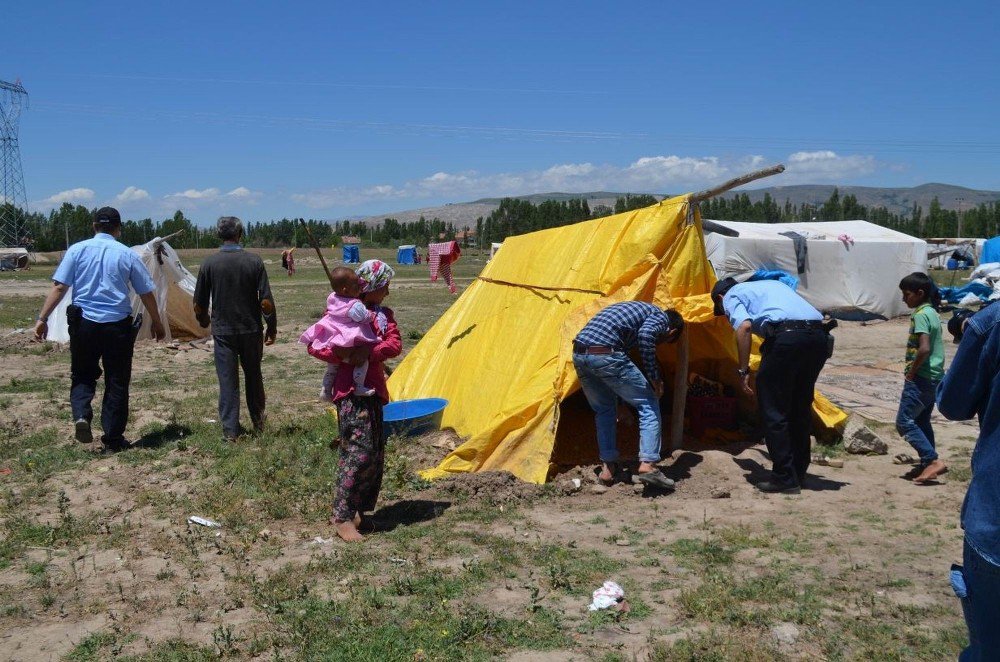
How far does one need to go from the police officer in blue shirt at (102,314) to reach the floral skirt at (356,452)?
275 cm

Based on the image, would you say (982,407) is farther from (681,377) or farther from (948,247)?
(948,247)

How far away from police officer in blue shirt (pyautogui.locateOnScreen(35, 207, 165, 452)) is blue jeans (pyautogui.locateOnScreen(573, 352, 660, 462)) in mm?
3665

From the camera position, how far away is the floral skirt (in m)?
5.09

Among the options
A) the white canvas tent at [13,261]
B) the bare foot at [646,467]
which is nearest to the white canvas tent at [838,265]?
the bare foot at [646,467]

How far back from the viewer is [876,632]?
12.2 ft

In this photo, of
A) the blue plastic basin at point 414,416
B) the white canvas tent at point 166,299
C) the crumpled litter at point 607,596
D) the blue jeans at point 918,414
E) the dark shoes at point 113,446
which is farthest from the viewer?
the white canvas tent at point 166,299

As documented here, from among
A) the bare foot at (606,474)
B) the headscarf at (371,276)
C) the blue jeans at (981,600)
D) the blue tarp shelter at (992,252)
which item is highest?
the blue tarp shelter at (992,252)

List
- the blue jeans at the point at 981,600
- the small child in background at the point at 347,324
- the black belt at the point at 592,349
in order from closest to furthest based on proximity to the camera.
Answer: the blue jeans at the point at 981,600, the small child in background at the point at 347,324, the black belt at the point at 592,349

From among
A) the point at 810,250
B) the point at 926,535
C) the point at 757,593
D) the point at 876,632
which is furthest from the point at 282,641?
the point at 810,250

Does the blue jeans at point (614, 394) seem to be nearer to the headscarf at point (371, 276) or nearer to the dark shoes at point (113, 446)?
the headscarf at point (371, 276)

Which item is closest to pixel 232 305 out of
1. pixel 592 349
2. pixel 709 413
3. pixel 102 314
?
pixel 102 314

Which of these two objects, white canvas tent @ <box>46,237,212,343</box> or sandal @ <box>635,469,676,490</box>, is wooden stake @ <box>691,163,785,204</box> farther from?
white canvas tent @ <box>46,237,212,343</box>

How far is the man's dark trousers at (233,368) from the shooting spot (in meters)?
7.31

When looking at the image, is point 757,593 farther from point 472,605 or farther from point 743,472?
point 743,472
